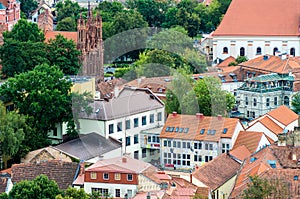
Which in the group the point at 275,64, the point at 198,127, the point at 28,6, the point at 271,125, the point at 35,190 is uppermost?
the point at 28,6

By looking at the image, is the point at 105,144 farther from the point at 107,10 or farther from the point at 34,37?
the point at 107,10

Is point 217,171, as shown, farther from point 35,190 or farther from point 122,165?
point 35,190

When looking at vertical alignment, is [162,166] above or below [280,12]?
below

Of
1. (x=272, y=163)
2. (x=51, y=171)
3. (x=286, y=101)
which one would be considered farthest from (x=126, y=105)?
(x=286, y=101)

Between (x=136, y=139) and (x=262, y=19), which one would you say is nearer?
(x=136, y=139)

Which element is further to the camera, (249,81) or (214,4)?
(214,4)

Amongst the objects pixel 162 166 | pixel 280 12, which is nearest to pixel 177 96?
pixel 162 166
